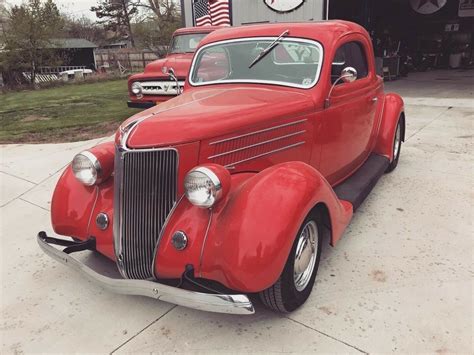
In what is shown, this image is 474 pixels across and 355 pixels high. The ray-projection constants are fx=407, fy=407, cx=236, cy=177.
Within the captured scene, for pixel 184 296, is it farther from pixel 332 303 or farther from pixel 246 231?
pixel 332 303

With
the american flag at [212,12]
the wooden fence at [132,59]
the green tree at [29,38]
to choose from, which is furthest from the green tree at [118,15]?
the american flag at [212,12]

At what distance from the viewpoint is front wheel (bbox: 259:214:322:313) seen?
93.0 inches

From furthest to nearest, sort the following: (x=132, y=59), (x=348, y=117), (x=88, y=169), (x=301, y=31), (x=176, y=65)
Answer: (x=132, y=59) → (x=176, y=65) → (x=348, y=117) → (x=301, y=31) → (x=88, y=169)

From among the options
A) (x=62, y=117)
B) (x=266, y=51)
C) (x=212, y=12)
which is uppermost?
(x=212, y=12)

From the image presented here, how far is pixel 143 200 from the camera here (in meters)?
2.38

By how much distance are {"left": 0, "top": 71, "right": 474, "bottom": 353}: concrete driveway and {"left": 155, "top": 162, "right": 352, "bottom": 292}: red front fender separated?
0.43 metres

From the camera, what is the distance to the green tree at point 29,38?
17594 mm

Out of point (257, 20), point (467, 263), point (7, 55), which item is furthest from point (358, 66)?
point (7, 55)

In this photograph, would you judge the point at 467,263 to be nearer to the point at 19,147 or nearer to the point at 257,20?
the point at 19,147

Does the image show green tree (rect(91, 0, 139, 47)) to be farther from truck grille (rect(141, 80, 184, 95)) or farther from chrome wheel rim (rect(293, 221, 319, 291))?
chrome wheel rim (rect(293, 221, 319, 291))

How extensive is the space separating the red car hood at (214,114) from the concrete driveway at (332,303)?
1117 millimetres

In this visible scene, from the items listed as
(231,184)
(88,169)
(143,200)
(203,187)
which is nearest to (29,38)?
(88,169)

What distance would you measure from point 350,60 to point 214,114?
6.37 ft

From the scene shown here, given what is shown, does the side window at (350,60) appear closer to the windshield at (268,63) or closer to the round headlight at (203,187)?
the windshield at (268,63)
